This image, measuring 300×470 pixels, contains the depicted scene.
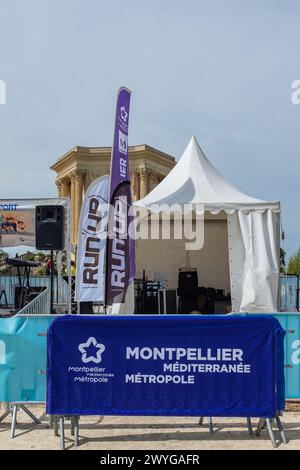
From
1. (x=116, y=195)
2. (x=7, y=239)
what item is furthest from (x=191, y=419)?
(x=7, y=239)

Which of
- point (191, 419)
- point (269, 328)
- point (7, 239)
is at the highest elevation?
point (7, 239)

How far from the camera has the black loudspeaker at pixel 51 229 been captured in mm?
10047

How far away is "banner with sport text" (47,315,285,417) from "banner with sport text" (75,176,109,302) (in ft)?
13.5

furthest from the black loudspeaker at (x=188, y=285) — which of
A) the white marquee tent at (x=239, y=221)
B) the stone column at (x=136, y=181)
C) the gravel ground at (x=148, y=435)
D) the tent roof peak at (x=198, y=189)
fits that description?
the stone column at (x=136, y=181)

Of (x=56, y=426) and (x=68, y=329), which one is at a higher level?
(x=68, y=329)

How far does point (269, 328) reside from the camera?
17.5ft

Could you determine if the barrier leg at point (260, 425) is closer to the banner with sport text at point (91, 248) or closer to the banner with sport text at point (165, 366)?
the banner with sport text at point (165, 366)

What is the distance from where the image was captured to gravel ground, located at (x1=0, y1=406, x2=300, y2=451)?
17.3 feet

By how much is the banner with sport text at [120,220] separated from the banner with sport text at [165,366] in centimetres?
396

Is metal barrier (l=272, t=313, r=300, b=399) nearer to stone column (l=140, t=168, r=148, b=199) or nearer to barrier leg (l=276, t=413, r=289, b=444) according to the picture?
barrier leg (l=276, t=413, r=289, b=444)
